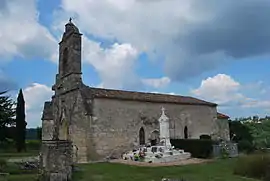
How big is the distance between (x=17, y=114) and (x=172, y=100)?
24420 mm

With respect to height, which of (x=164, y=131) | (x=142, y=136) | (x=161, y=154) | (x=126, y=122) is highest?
(x=126, y=122)

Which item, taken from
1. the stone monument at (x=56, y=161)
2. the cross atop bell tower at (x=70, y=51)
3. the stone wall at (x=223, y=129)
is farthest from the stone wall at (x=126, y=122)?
the stone monument at (x=56, y=161)

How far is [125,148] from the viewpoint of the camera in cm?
2864

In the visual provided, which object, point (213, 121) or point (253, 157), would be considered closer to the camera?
point (253, 157)

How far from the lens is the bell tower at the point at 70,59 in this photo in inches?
1131

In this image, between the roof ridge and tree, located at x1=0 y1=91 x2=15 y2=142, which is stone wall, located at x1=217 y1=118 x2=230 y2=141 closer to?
the roof ridge

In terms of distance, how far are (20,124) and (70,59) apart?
21.7 meters

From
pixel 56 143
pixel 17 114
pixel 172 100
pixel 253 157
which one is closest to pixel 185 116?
pixel 172 100

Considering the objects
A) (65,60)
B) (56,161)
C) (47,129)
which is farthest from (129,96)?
(56,161)

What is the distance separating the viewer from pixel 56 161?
14.7 m

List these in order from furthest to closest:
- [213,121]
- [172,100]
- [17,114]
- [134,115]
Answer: [17,114] → [213,121] → [172,100] → [134,115]

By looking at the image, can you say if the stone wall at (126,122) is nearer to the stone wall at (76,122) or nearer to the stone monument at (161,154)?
the stone wall at (76,122)

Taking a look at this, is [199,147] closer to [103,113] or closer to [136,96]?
[136,96]

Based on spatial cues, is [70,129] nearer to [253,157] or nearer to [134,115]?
[134,115]
